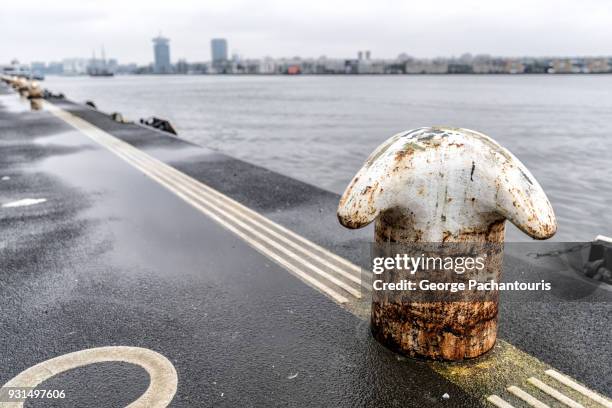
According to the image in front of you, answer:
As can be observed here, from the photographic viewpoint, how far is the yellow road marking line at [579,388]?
365cm

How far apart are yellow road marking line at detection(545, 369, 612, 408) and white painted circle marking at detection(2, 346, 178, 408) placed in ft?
10.4

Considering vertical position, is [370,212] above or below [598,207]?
above

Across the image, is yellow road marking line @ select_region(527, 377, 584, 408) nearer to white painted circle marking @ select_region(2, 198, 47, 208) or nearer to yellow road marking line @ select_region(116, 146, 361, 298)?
yellow road marking line @ select_region(116, 146, 361, 298)

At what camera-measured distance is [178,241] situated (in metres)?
7.46

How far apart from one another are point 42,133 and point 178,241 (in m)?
16.1

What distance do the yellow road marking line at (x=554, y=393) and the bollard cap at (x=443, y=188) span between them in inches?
50.5

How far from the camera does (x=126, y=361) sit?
423 centimetres

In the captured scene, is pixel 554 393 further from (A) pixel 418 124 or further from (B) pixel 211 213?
(A) pixel 418 124

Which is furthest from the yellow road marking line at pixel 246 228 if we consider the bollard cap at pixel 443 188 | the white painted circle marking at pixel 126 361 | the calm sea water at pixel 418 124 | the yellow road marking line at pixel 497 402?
the calm sea water at pixel 418 124

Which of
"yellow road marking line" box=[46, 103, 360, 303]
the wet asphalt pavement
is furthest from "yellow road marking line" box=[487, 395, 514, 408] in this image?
"yellow road marking line" box=[46, 103, 360, 303]

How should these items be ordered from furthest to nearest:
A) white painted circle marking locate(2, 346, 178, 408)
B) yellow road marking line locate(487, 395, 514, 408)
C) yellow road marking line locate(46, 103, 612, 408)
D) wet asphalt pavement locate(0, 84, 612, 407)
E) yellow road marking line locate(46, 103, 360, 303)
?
yellow road marking line locate(46, 103, 360, 303), yellow road marking line locate(46, 103, 612, 408), wet asphalt pavement locate(0, 84, 612, 407), white painted circle marking locate(2, 346, 178, 408), yellow road marking line locate(487, 395, 514, 408)

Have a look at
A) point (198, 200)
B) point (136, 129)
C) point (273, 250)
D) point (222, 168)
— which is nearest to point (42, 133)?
point (136, 129)

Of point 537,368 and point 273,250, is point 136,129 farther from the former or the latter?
point 537,368

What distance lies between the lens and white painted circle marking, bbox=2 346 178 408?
3.75 meters
